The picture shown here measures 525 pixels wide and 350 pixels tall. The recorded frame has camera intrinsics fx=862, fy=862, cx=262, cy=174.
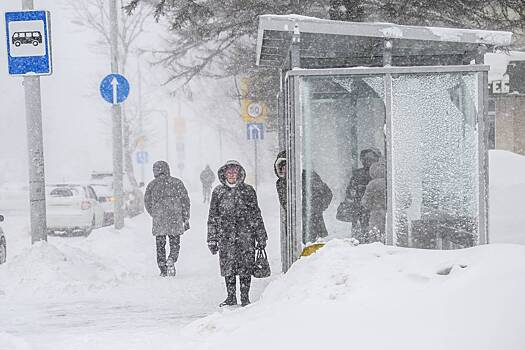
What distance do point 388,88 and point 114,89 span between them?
9548mm

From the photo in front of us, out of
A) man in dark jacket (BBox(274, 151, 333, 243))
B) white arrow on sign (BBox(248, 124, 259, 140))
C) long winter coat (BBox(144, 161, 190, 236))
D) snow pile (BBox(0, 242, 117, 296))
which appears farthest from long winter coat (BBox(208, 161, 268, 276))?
white arrow on sign (BBox(248, 124, 259, 140))

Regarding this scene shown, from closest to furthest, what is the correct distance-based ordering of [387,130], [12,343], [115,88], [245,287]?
[12,343] < [387,130] < [245,287] < [115,88]

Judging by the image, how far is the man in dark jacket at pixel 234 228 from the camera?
9.48 metres

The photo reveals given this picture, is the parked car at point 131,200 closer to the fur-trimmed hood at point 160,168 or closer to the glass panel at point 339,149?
the fur-trimmed hood at point 160,168

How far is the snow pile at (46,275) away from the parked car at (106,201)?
12.5 m

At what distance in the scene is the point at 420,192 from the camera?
348 inches

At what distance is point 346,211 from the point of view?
357 inches

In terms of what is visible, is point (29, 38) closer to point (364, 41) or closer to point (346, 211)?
point (364, 41)

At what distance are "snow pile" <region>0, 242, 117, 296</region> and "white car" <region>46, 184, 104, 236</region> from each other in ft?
30.7

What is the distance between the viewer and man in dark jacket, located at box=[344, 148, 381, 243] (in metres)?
8.98

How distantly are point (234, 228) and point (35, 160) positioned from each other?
3.79 m

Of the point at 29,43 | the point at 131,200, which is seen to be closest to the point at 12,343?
the point at 29,43

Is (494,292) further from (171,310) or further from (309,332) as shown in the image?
(171,310)

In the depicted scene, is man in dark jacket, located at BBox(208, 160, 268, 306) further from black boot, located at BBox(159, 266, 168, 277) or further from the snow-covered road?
black boot, located at BBox(159, 266, 168, 277)
